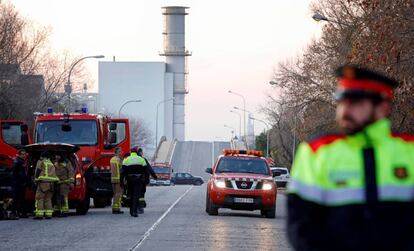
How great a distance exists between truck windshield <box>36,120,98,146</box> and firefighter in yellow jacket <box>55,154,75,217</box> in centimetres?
327

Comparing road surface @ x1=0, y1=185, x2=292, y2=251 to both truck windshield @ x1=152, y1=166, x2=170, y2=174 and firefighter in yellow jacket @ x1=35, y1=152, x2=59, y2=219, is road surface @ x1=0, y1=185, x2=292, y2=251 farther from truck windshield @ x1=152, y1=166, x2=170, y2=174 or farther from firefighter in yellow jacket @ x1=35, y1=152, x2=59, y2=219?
truck windshield @ x1=152, y1=166, x2=170, y2=174

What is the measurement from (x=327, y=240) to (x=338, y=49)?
193 feet

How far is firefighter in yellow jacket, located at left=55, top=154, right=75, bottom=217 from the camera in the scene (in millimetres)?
28047

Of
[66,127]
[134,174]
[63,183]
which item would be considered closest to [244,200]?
[134,174]

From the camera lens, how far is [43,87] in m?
74.7

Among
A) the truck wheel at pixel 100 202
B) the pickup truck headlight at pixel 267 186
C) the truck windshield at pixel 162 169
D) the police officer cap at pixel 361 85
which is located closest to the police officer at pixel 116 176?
the pickup truck headlight at pixel 267 186

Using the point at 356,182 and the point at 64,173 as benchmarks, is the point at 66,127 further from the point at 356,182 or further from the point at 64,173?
the point at 356,182

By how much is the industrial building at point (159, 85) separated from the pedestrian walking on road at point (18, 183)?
135349 millimetres

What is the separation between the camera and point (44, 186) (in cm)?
2723

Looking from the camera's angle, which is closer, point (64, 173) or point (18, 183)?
point (18, 183)

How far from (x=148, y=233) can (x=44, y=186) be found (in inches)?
250

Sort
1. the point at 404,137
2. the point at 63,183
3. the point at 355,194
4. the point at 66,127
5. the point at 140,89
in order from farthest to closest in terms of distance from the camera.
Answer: the point at 140,89, the point at 66,127, the point at 63,183, the point at 404,137, the point at 355,194

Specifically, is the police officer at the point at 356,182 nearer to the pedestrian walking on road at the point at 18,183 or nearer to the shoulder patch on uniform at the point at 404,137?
the shoulder patch on uniform at the point at 404,137

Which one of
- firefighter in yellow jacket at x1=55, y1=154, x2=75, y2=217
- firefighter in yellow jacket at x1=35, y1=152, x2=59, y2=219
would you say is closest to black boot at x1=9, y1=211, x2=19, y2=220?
firefighter in yellow jacket at x1=35, y1=152, x2=59, y2=219
